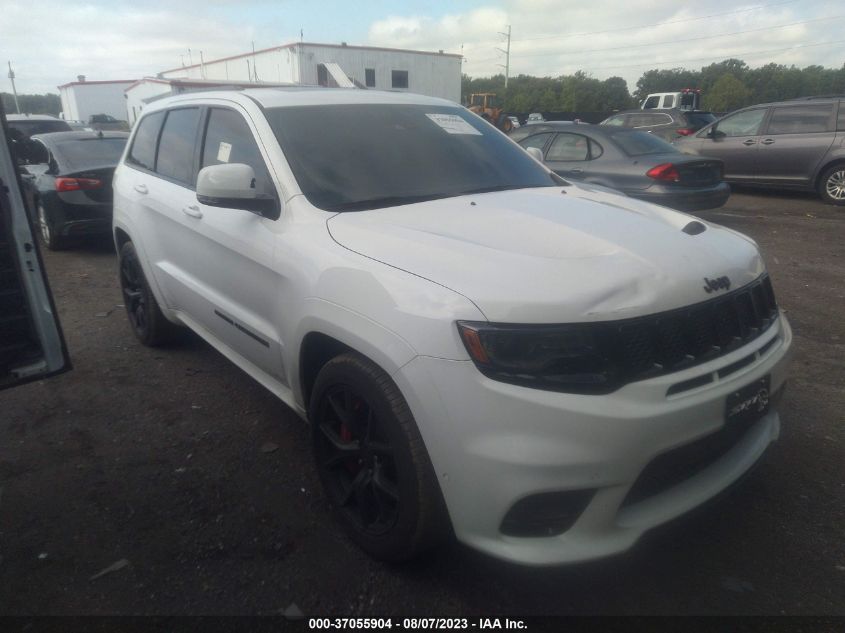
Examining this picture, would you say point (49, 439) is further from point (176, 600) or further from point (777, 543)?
point (777, 543)

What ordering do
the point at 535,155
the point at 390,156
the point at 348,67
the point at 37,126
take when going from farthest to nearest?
the point at 348,67 → the point at 37,126 → the point at 535,155 → the point at 390,156

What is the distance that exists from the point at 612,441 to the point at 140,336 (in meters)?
4.09

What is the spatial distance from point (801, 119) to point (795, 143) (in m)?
0.44

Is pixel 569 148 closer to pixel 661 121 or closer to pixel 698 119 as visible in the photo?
pixel 661 121

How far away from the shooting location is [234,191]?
269 cm

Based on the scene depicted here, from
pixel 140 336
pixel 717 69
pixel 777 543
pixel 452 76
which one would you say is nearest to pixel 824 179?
pixel 777 543

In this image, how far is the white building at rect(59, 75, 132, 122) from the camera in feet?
125

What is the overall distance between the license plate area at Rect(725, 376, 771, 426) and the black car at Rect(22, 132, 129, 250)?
7.61 m

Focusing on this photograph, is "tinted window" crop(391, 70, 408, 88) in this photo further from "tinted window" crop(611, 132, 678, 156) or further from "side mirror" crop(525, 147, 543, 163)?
"side mirror" crop(525, 147, 543, 163)

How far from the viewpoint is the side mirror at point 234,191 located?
2684 millimetres

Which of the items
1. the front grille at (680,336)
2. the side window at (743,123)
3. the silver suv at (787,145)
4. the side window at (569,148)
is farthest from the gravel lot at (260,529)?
the side window at (743,123)

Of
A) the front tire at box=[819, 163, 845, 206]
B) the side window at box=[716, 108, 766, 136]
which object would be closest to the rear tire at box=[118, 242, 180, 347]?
the front tire at box=[819, 163, 845, 206]

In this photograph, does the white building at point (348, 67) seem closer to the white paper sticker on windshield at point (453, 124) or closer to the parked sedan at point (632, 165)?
the parked sedan at point (632, 165)

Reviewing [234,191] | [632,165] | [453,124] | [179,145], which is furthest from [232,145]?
[632,165]
